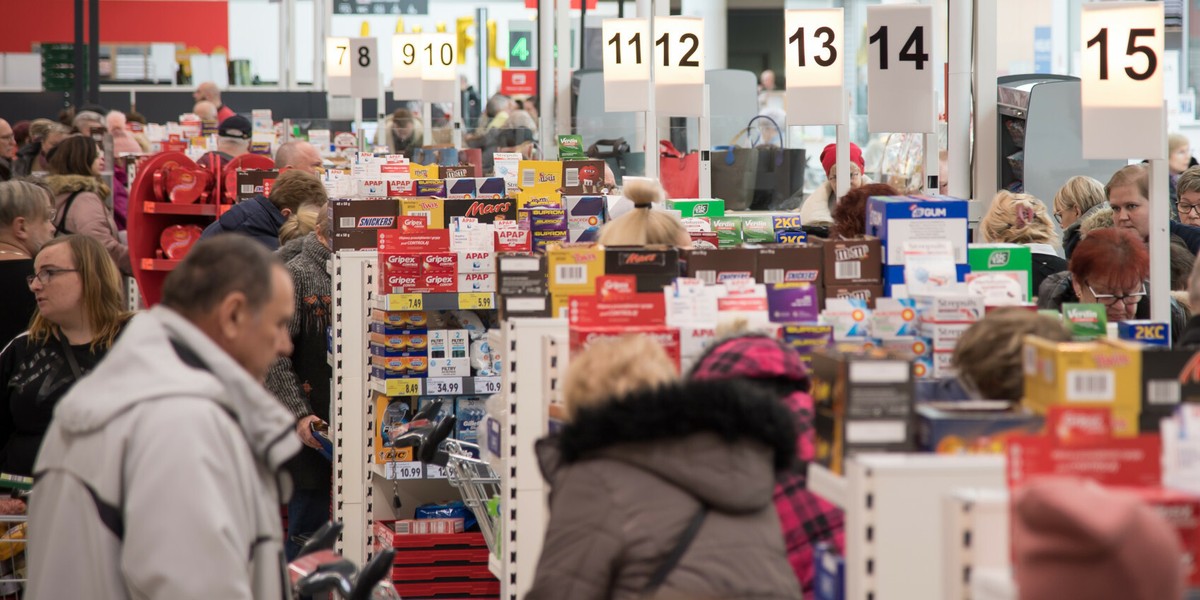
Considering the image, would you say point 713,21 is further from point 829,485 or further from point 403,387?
point 829,485

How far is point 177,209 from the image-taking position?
955 cm

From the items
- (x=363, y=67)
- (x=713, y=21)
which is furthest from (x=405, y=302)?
(x=713, y=21)

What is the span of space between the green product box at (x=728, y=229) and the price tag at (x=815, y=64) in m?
0.92

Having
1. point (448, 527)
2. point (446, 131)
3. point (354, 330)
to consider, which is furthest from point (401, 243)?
point (446, 131)

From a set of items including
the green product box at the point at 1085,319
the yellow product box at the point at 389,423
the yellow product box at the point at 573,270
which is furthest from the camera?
the yellow product box at the point at 389,423

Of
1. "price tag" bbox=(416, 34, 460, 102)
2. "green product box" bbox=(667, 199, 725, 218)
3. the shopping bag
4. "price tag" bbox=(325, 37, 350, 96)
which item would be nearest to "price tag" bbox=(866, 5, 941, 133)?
"green product box" bbox=(667, 199, 725, 218)

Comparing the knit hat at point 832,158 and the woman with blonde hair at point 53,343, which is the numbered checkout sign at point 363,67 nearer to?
the knit hat at point 832,158

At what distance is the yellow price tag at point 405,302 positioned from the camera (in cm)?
546

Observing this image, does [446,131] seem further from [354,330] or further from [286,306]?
[286,306]

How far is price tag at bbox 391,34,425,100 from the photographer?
567 inches

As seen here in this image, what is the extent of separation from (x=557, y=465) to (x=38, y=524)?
3.07 ft

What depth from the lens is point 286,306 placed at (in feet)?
8.71

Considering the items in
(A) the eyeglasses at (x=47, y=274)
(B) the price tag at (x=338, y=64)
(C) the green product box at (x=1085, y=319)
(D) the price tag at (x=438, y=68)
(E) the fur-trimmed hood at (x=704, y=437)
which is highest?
(B) the price tag at (x=338, y=64)

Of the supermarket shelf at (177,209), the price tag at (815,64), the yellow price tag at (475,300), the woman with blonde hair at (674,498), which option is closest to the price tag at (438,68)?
the supermarket shelf at (177,209)
